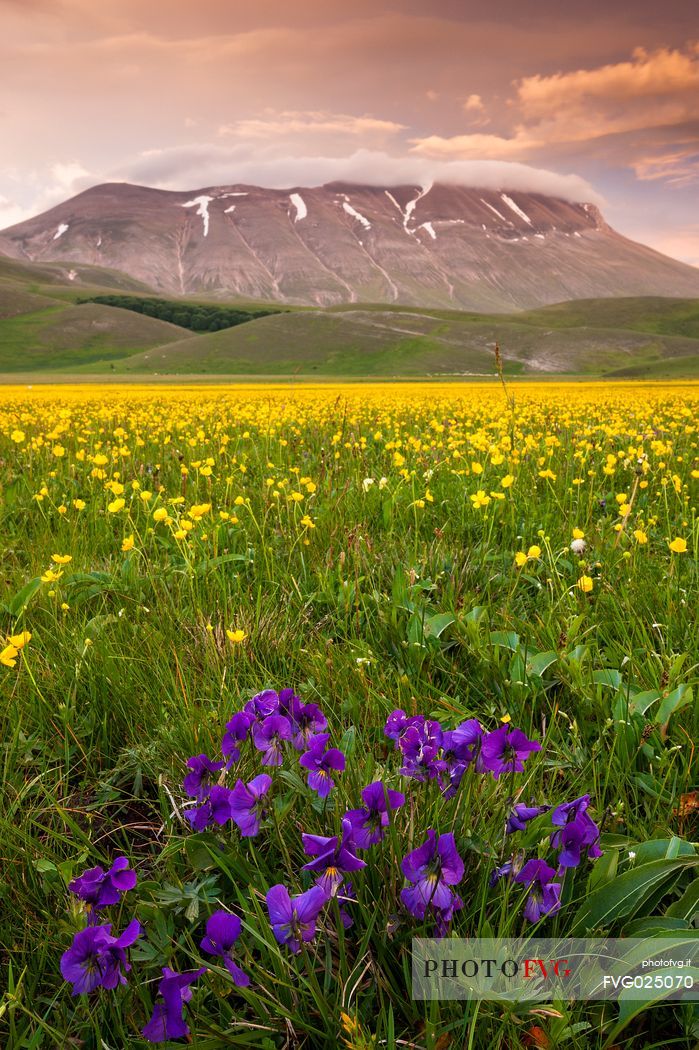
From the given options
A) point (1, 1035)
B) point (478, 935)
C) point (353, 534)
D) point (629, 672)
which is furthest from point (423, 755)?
point (353, 534)

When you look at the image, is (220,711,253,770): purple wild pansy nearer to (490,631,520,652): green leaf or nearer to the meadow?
the meadow

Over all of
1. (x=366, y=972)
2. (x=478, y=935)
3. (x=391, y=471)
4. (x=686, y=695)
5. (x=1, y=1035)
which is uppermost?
(x=391, y=471)

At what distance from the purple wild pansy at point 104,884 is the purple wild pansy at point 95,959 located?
73mm

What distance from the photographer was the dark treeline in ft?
474

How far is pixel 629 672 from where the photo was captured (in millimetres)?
2129

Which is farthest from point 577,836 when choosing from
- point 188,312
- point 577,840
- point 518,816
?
point 188,312

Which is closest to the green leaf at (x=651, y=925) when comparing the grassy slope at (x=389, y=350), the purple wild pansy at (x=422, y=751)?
the purple wild pansy at (x=422, y=751)

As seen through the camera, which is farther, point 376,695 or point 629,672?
point 629,672

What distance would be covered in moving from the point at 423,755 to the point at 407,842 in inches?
7.3

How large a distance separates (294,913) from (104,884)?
1.23ft

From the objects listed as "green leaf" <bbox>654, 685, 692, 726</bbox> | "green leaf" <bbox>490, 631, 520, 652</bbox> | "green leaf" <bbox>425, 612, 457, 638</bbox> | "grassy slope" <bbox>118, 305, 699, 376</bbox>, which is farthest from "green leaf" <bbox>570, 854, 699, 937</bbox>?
"grassy slope" <bbox>118, 305, 699, 376</bbox>

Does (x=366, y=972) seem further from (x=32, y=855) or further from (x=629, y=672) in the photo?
(x=629, y=672)

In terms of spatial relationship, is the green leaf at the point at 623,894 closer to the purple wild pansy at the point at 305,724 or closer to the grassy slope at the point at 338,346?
the purple wild pansy at the point at 305,724

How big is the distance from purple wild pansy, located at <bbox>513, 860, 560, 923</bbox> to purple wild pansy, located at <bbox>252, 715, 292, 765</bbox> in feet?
1.68
